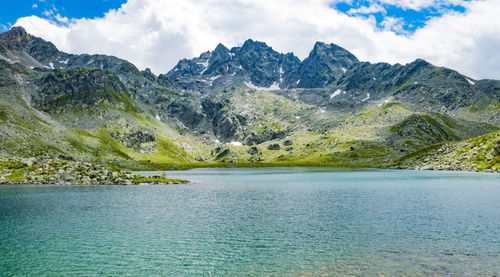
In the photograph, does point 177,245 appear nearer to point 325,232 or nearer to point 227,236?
point 227,236

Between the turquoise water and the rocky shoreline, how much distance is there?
149 feet

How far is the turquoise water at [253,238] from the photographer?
27062 mm

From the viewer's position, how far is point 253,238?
37188 millimetres

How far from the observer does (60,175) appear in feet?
357

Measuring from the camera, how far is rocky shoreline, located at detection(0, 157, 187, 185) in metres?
105

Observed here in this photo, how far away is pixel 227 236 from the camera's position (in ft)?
126

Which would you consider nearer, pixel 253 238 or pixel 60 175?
pixel 253 238

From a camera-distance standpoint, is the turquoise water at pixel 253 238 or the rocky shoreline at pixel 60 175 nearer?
the turquoise water at pixel 253 238

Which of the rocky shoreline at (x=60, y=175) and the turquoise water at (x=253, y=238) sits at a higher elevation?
the rocky shoreline at (x=60, y=175)

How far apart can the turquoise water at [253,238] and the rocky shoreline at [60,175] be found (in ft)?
149

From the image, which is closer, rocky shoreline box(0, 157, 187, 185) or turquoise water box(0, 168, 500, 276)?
turquoise water box(0, 168, 500, 276)

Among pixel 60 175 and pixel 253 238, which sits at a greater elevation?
pixel 60 175

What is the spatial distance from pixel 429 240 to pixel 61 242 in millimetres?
42614

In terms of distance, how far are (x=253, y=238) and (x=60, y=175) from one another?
324 ft
